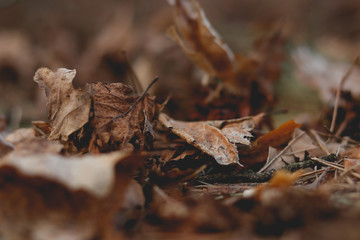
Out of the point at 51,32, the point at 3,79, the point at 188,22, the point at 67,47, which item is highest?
the point at 51,32

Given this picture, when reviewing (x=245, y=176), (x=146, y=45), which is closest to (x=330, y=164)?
(x=245, y=176)

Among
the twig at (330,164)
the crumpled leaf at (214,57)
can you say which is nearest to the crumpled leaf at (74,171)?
the twig at (330,164)

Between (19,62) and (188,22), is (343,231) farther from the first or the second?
(19,62)

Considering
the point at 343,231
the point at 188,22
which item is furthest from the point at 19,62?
the point at 343,231

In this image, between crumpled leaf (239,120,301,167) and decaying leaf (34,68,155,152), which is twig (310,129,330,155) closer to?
crumpled leaf (239,120,301,167)

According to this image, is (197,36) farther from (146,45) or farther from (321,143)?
(146,45)

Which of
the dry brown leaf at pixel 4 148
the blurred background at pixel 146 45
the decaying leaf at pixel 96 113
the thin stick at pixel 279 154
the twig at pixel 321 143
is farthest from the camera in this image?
the blurred background at pixel 146 45

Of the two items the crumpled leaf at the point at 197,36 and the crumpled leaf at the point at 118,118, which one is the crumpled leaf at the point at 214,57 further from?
the crumpled leaf at the point at 118,118
